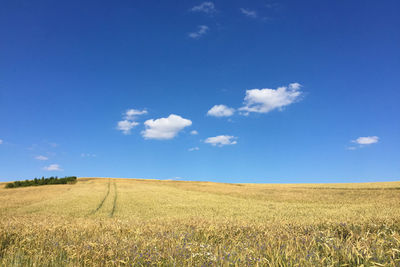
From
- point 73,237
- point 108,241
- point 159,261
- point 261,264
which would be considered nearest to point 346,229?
point 261,264

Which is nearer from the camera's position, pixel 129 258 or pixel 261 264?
pixel 261 264

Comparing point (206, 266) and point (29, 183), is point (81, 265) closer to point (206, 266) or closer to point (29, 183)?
point (206, 266)

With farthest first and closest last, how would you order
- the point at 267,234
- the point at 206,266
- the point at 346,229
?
the point at 346,229
the point at 267,234
the point at 206,266

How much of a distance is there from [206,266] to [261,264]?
0.67 meters

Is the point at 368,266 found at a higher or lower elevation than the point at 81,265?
higher

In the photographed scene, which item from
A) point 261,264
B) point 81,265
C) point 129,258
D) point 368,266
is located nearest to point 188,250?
point 129,258

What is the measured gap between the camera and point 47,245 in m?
4.56

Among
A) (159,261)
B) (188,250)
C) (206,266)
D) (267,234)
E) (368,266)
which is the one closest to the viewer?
(368,266)

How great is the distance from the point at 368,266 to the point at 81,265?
12.1ft

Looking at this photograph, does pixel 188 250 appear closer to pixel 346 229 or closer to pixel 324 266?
pixel 324 266

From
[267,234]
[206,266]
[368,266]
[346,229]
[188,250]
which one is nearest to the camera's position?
[368,266]

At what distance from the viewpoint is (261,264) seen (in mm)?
2932

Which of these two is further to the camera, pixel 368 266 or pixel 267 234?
Answer: pixel 267 234

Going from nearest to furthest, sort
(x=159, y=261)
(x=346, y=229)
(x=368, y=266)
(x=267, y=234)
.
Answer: (x=368, y=266) → (x=159, y=261) → (x=267, y=234) → (x=346, y=229)
